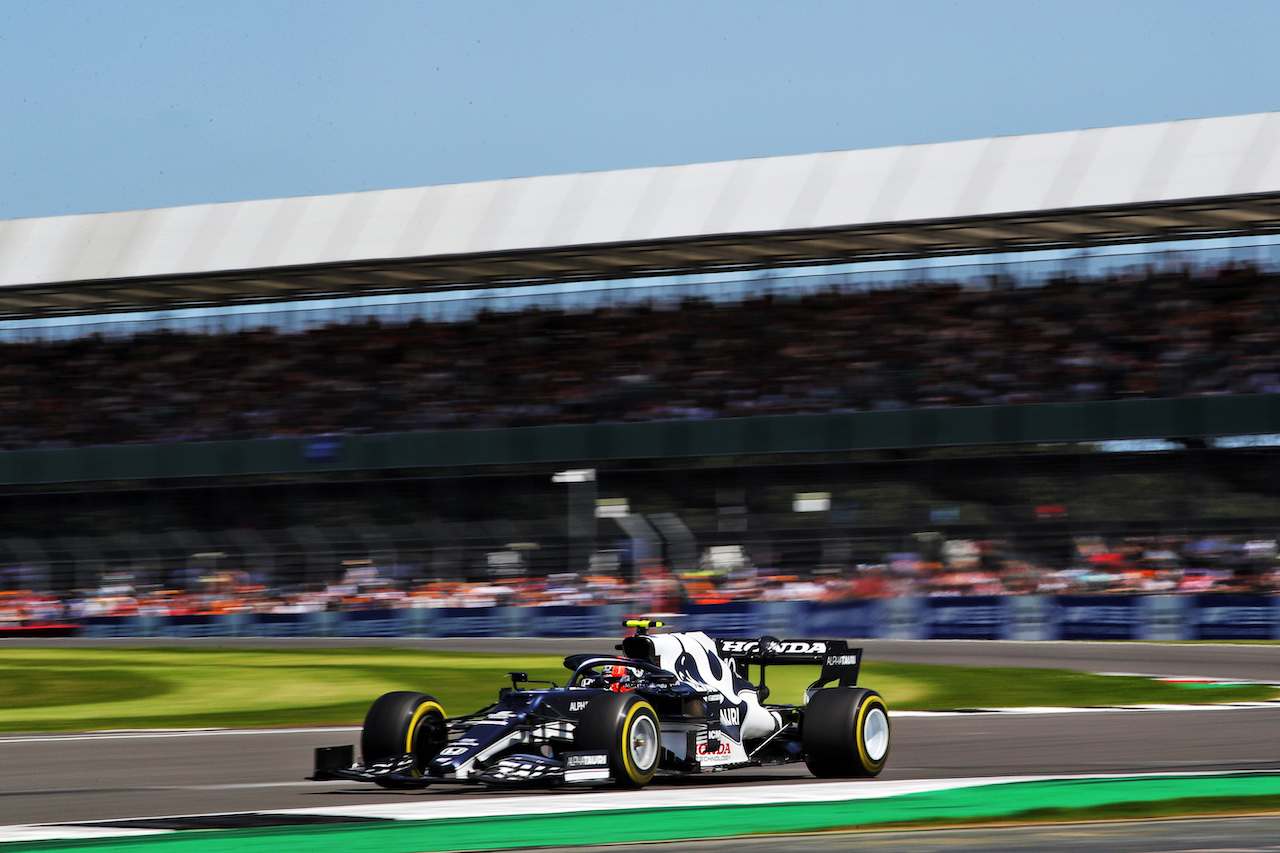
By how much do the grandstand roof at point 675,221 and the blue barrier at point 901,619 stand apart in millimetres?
7391

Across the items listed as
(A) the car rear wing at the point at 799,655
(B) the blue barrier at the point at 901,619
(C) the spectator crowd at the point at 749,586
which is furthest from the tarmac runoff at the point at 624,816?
(C) the spectator crowd at the point at 749,586

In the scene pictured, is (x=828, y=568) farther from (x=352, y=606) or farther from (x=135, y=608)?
(x=135, y=608)

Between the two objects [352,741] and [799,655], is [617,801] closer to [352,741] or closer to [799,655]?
[799,655]

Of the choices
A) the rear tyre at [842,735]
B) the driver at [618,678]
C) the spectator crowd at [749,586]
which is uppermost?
the spectator crowd at [749,586]

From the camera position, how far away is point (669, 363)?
1217 inches

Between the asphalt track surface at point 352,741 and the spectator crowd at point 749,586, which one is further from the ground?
the spectator crowd at point 749,586

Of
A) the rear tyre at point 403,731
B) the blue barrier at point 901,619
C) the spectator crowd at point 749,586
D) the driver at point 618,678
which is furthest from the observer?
the spectator crowd at point 749,586

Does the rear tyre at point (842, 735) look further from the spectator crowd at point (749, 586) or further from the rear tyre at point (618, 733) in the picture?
the spectator crowd at point (749, 586)

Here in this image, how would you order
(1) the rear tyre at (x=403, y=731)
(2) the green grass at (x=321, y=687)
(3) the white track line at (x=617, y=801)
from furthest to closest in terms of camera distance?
(2) the green grass at (x=321, y=687), (1) the rear tyre at (x=403, y=731), (3) the white track line at (x=617, y=801)

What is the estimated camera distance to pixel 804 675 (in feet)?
63.1

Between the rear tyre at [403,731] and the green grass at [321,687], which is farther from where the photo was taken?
the green grass at [321,687]

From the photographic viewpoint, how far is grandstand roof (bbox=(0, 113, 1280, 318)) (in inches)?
1069

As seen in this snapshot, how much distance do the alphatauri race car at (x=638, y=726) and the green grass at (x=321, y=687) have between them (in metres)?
5.67

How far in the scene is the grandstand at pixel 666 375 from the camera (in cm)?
2650
